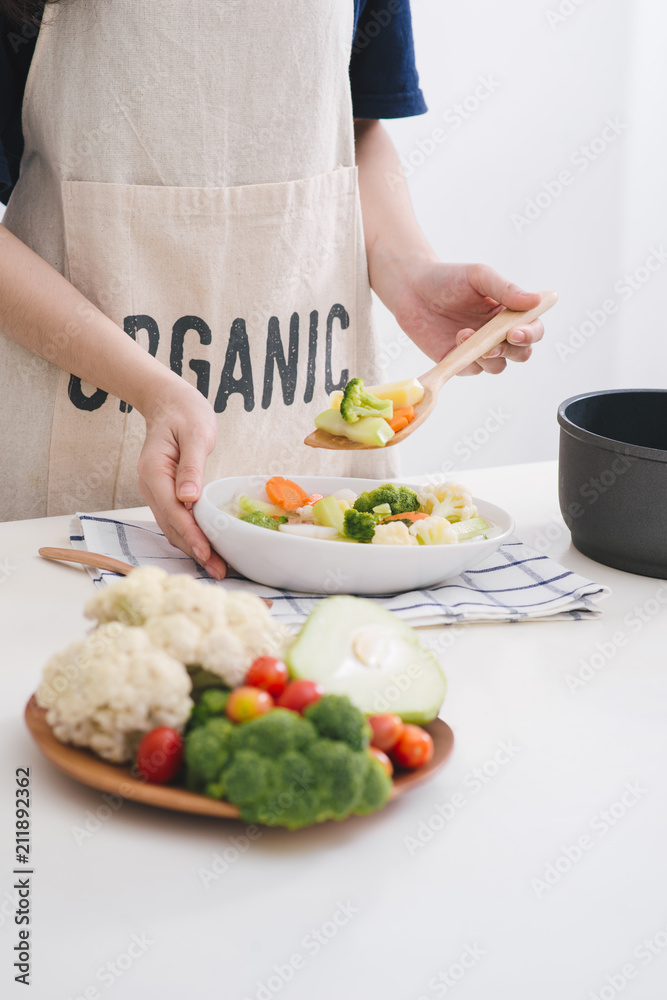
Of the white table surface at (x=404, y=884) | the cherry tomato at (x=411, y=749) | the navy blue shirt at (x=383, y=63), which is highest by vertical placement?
the navy blue shirt at (x=383, y=63)

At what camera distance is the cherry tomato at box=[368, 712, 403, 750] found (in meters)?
0.64

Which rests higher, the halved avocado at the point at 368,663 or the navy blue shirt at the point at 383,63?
the navy blue shirt at the point at 383,63

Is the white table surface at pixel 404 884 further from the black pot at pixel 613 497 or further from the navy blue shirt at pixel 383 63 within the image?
the navy blue shirt at pixel 383 63

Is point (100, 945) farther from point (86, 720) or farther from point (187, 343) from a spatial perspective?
point (187, 343)

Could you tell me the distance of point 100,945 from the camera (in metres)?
0.53

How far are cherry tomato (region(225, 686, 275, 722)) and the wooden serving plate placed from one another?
0.18ft

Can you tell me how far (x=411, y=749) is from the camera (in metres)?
0.65

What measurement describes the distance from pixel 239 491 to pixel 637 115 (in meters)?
2.95

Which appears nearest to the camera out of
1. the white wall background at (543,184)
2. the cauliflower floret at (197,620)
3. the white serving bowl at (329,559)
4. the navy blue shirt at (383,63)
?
the cauliflower floret at (197,620)

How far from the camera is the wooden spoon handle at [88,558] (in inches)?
41.4

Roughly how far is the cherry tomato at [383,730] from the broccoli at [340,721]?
0.13ft

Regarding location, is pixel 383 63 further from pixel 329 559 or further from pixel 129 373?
pixel 329 559

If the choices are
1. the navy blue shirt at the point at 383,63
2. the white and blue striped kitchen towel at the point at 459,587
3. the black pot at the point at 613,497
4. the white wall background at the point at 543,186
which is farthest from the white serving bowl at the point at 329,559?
the white wall background at the point at 543,186

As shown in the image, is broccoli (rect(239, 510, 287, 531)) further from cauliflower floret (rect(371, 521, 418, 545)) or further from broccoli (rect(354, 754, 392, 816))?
broccoli (rect(354, 754, 392, 816))
